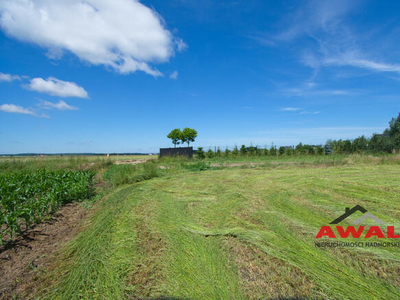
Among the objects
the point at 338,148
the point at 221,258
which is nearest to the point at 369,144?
the point at 338,148

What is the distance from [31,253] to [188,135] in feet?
128

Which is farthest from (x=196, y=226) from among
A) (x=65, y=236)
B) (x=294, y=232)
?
(x=65, y=236)

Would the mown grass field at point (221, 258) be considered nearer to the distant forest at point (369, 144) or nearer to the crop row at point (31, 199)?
the crop row at point (31, 199)

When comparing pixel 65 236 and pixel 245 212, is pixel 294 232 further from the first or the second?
pixel 65 236

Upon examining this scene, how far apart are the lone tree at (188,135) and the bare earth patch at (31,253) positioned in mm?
37434

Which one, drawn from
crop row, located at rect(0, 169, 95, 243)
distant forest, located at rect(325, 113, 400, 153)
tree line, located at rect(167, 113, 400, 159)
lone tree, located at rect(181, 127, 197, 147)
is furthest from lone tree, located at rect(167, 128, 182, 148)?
crop row, located at rect(0, 169, 95, 243)

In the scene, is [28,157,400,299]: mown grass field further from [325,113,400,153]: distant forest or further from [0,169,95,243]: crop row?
[325,113,400,153]: distant forest

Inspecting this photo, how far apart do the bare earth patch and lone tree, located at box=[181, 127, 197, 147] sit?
123ft

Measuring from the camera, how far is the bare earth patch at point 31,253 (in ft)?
5.51

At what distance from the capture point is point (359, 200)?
3.51 m

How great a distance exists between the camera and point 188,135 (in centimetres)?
4084

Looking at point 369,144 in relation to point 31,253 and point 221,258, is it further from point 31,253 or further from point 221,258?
point 31,253

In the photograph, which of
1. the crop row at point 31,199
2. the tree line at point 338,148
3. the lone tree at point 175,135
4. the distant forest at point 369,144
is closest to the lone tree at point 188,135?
the lone tree at point 175,135

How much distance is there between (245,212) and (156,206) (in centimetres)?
Answer: 163
